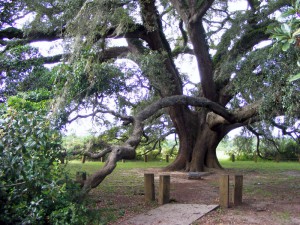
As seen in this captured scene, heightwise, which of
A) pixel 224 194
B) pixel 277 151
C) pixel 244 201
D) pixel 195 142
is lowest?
pixel 244 201

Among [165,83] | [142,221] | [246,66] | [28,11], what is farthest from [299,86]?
[28,11]

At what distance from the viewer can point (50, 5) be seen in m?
12.8

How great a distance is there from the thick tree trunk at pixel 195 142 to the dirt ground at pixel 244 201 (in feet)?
9.59

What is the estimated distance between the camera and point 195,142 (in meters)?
18.1

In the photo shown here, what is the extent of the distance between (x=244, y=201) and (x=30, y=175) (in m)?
6.05

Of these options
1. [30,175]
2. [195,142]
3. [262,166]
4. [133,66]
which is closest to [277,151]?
[262,166]

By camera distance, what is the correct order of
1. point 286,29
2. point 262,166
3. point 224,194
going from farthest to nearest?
point 262,166, point 224,194, point 286,29

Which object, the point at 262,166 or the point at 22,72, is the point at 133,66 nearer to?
the point at 22,72

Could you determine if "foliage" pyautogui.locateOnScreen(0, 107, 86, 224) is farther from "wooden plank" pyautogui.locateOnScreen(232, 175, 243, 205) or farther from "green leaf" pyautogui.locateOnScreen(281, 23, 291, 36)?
"wooden plank" pyautogui.locateOnScreen(232, 175, 243, 205)

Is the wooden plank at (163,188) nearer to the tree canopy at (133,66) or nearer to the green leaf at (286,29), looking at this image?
the tree canopy at (133,66)

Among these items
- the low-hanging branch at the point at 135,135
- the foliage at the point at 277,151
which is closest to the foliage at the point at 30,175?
the low-hanging branch at the point at 135,135

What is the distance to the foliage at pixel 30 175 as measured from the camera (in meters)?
5.49

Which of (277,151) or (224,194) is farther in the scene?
(277,151)

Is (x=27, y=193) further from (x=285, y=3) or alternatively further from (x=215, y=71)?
(x=215, y=71)
